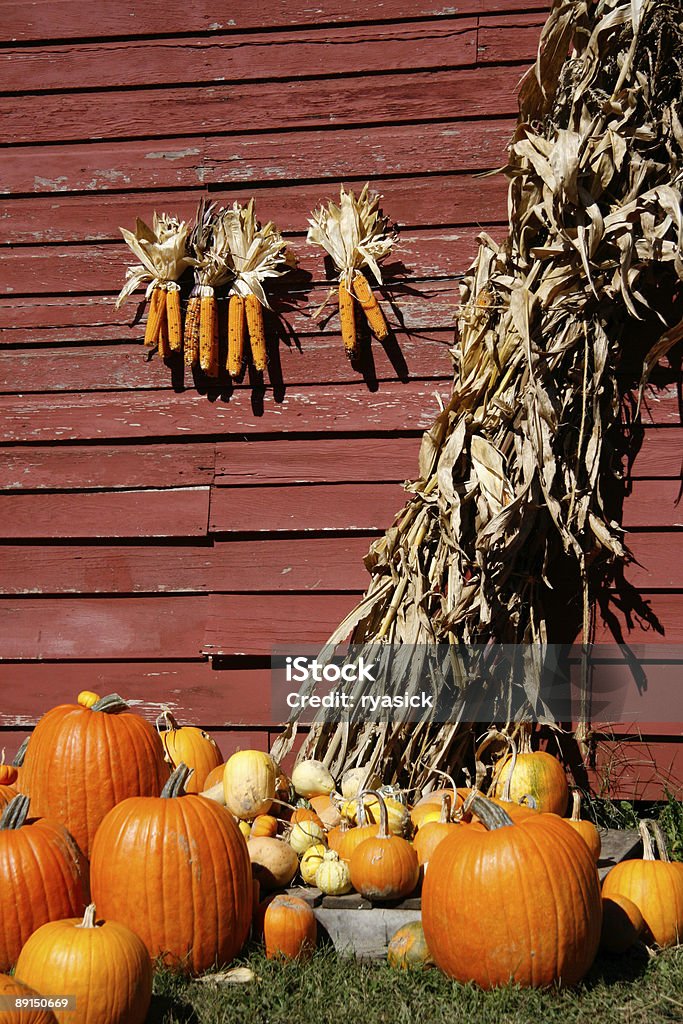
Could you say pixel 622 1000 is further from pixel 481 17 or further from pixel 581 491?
pixel 481 17

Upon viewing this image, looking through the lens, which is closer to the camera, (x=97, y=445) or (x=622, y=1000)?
(x=622, y=1000)

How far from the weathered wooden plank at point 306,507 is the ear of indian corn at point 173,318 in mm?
702

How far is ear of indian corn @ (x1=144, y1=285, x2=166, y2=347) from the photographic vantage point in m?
4.39

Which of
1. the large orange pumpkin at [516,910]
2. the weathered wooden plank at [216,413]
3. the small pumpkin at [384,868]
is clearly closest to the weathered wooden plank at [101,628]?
the weathered wooden plank at [216,413]

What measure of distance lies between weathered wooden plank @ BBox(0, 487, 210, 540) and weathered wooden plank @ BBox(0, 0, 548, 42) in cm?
233

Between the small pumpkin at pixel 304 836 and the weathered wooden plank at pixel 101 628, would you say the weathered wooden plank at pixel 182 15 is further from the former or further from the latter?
the small pumpkin at pixel 304 836

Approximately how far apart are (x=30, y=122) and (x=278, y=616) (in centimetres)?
283

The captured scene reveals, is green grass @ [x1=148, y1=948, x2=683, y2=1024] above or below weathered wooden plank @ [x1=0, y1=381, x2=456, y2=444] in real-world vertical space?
below

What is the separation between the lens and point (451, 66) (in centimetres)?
452

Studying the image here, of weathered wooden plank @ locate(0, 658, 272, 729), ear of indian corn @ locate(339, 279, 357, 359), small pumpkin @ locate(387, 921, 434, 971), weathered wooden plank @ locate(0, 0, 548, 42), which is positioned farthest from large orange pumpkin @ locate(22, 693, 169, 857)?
weathered wooden plank @ locate(0, 0, 548, 42)

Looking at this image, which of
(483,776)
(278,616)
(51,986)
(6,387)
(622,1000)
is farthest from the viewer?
(6,387)

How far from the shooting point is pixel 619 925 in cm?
273

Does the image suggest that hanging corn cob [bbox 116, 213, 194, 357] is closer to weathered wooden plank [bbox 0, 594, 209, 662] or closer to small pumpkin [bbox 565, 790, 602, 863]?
weathered wooden plank [bbox 0, 594, 209, 662]

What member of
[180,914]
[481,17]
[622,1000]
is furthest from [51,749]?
[481,17]
